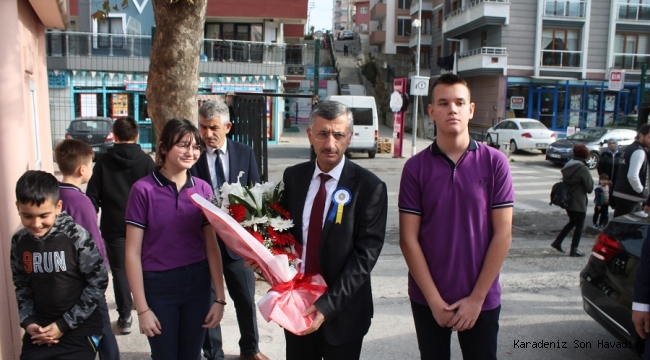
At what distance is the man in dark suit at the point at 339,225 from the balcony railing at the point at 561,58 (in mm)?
31187

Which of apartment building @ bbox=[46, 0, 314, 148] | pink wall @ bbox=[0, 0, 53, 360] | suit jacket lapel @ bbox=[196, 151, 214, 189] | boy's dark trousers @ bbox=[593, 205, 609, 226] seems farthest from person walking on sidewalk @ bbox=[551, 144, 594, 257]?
apartment building @ bbox=[46, 0, 314, 148]

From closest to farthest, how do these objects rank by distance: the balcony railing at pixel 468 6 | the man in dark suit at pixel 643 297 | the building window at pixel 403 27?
the man in dark suit at pixel 643 297
the balcony railing at pixel 468 6
the building window at pixel 403 27

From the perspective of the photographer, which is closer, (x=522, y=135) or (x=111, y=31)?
(x=522, y=135)

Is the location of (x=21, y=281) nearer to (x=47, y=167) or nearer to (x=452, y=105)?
(x=452, y=105)

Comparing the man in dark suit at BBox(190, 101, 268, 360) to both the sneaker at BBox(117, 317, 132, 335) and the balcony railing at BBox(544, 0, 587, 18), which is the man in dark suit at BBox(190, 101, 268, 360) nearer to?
the sneaker at BBox(117, 317, 132, 335)

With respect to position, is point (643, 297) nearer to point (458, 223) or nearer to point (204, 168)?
point (458, 223)

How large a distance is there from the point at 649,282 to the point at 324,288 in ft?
5.46

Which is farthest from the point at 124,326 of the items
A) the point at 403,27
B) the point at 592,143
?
the point at 403,27

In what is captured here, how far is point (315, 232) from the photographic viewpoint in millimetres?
2873

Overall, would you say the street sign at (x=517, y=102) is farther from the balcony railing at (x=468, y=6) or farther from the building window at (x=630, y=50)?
the building window at (x=630, y=50)

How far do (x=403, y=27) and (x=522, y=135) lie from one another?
32.7m

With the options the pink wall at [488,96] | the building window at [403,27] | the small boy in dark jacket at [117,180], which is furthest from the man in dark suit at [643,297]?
the building window at [403,27]

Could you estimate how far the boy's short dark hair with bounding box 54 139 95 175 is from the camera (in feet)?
12.2

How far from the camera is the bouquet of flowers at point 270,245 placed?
2666mm
